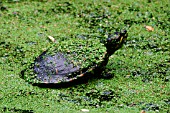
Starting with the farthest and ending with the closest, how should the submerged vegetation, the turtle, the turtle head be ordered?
1. the turtle head
2. the turtle
3. the submerged vegetation

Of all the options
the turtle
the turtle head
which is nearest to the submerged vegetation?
the turtle

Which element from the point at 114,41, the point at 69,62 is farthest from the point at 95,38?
the point at 69,62

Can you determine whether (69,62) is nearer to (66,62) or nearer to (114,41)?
(66,62)

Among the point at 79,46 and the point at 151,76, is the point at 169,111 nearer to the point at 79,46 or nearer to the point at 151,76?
the point at 151,76

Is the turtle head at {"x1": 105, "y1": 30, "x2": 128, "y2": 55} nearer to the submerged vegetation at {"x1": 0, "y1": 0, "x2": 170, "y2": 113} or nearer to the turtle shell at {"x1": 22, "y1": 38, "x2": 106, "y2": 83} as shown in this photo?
the turtle shell at {"x1": 22, "y1": 38, "x2": 106, "y2": 83}

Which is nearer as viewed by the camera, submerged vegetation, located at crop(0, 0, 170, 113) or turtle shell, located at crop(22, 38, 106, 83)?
submerged vegetation, located at crop(0, 0, 170, 113)

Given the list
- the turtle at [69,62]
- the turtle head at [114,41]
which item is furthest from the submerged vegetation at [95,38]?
the turtle head at [114,41]

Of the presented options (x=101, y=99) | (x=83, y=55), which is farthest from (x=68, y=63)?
(x=101, y=99)

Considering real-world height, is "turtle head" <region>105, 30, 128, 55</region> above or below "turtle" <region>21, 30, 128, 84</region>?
above
